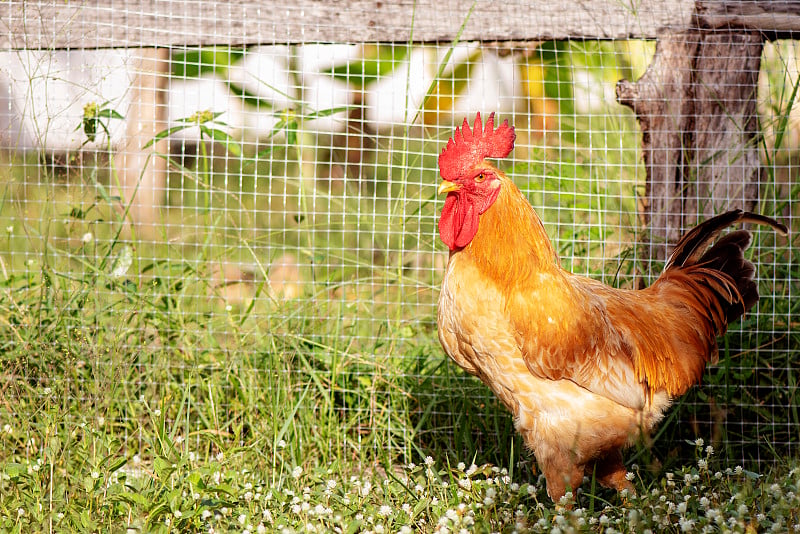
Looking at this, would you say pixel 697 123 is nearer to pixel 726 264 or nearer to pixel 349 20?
pixel 726 264

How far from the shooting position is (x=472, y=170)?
3.05m

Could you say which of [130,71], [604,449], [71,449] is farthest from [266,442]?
[130,71]

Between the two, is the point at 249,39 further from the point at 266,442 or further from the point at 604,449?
the point at 604,449

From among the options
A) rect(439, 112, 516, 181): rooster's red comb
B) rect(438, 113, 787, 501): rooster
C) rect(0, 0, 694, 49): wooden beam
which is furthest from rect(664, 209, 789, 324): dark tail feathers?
rect(0, 0, 694, 49): wooden beam

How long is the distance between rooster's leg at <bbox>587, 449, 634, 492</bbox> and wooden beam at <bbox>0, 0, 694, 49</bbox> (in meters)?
2.15

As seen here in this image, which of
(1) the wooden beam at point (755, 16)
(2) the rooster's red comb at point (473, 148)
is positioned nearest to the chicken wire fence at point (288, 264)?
(1) the wooden beam at point (755, 16)

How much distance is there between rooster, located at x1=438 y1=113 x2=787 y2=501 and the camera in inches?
121

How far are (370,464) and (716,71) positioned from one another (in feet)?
9.01

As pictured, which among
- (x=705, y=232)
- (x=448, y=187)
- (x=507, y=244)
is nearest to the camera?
(x=448, y=187)

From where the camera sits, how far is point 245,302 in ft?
14.9

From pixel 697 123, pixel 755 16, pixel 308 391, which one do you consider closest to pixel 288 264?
pixel 308 391

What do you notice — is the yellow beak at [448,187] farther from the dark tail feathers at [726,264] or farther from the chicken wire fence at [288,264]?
the dark tail feathers at [726,264]

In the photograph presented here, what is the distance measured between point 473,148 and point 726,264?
131cm

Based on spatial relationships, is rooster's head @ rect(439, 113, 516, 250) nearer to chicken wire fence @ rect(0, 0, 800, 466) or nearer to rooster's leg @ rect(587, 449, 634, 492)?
chicken wire fence @ rect(0, 0, 800, 466)
